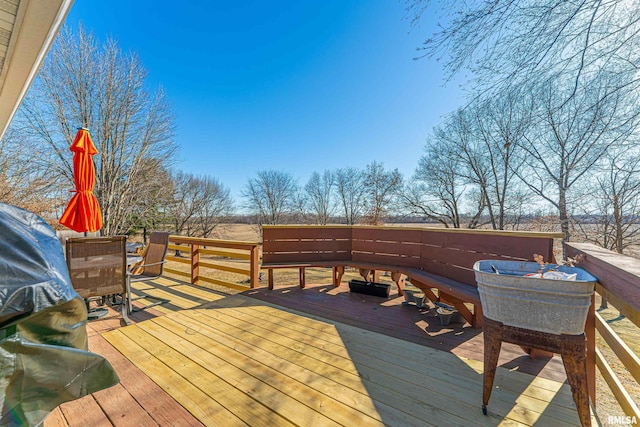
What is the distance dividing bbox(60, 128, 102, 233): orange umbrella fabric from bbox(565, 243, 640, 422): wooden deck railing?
504 centimetres

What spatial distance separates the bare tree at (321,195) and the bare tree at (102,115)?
15015 mm

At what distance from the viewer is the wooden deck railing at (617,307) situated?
1.28 meters

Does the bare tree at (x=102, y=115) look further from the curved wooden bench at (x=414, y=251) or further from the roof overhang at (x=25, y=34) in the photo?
the curved wooden bench at (x=414, y=251)

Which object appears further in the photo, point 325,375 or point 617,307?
point 325,375

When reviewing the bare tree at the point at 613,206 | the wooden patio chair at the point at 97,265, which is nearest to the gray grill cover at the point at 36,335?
the wooden patio chair at the point at 97,265

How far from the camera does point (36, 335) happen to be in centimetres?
86

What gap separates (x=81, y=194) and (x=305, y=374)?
3.63 metres

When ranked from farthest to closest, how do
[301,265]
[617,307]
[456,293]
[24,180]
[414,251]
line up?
[24,180], [301,265], [414,251], [456,293], [617,307]

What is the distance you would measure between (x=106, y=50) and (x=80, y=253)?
9833mm

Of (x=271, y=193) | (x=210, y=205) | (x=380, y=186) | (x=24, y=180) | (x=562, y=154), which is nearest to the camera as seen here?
(x=24, y=180)

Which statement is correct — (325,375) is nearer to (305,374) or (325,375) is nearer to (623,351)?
(305,374)

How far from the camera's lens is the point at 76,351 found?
0.94m

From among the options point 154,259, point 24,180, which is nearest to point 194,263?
point 154,259

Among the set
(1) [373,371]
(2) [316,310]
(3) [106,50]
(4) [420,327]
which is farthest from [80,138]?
(3) [106,50]
